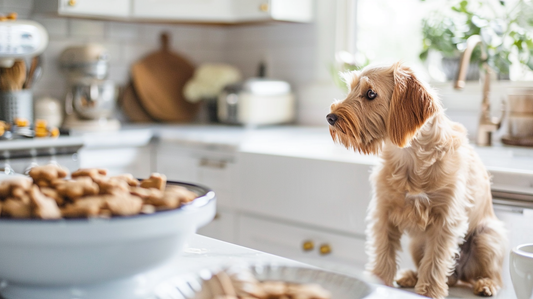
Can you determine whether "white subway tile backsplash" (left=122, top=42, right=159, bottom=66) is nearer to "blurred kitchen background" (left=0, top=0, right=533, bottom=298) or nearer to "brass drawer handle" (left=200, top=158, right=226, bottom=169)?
"blurred kitchen background" (left=0, top=0, right=533, bottom=298)

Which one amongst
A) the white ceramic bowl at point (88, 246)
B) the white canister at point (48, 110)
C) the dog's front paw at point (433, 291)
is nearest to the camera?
the white ceramic bowl at point (88, 246)

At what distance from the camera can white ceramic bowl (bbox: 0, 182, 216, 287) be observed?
0.52 metres

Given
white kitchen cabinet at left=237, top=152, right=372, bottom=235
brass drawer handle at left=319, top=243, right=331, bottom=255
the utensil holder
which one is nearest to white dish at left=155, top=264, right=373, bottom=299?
white kitchen cabinet at left=237, top=152, right=372, bottom=235

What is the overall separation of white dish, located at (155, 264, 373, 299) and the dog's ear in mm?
562

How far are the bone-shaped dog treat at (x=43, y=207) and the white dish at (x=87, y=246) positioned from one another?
A: 21 millimetres

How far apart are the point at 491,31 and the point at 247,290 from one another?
1952 millimetres

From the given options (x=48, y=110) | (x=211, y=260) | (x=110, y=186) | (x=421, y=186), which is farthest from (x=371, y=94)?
(x=48, y=110)

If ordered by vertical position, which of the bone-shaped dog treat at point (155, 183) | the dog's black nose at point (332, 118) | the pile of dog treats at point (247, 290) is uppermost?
the dog's black nose at point (332, 118)

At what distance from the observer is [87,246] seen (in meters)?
0.53

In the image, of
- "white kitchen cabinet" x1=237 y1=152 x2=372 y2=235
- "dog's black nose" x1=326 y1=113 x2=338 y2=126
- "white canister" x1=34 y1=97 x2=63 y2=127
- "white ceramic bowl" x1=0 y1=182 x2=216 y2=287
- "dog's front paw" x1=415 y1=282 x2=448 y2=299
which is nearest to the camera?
"white ceramic bowl" x1=0 y1=182 x2=216 y2=287

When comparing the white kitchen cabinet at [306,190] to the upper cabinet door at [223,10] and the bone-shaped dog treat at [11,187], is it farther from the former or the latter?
the bone-shaped dog treat at [11,187]

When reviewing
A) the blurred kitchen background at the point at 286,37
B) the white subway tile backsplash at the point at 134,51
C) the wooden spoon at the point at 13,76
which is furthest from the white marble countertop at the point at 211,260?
the white subway tile backsplash at the point at 134,51

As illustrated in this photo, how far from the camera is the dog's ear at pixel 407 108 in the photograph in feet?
3.77

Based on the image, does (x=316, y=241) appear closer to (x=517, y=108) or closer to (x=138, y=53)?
(x=517, y=108)
